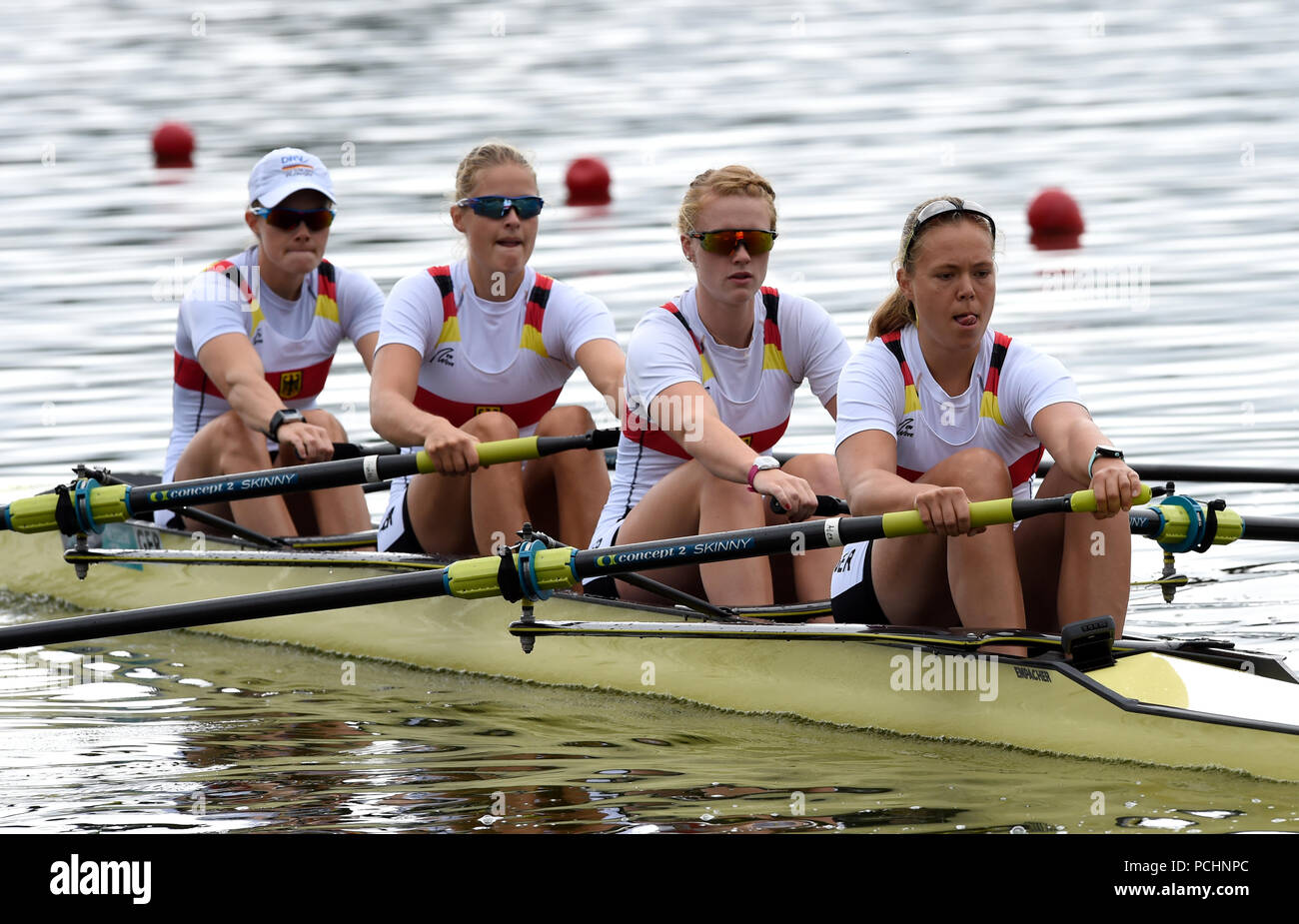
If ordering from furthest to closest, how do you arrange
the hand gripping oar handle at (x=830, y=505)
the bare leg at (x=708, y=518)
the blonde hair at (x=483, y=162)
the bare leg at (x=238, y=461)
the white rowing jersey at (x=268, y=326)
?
the white rowing jersey at (x=268, y=326), the bare leg at (x=238, y=461), the blonde hair at (x=483, y=162), the hand gripping oar handle at (x=830, y=505), the bare leg at (x=708, y=518)

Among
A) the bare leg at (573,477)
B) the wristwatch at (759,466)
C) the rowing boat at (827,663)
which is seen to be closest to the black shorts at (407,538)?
the rowing boat at (827,663)

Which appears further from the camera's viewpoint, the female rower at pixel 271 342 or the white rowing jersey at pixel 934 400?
the female rower at pixel 271 342

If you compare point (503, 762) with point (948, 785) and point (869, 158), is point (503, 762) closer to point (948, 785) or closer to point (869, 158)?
point (948, 785)

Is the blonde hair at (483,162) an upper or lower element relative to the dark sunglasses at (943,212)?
upper

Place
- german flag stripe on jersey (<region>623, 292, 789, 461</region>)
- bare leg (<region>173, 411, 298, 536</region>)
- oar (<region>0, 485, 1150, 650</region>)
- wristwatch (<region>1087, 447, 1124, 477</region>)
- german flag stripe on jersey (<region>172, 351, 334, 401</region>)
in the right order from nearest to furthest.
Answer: wristwatch (<region>1087, 447, 1124, 477</region>), oar (<region>0, 485, 1150, 650</region>), german flag stripe on jersey (<region>623, 292, 789, 461</region>), bare leg (<region>173, 411, 298, 536</region>), german flag stripe on jersey (<region>172, 351, 334, 401</region>)

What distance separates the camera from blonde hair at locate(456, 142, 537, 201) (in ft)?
23.4

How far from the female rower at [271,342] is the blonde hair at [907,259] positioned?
2.79 metres

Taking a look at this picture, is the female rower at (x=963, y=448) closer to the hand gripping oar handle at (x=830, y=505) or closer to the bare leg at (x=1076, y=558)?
the bare leg at (x=1076, y=558)

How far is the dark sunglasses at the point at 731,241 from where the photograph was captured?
619 cm

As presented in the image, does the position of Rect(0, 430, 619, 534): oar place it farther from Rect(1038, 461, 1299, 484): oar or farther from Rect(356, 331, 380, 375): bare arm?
Rect(1038, 461, 1299, 484): oar

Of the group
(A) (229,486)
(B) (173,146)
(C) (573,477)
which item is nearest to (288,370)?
(A) (229,486)

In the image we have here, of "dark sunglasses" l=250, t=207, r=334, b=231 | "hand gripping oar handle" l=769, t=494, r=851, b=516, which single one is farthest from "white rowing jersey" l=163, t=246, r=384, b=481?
"hand gripping oar handle" l=769, t=494, r=851, b=516

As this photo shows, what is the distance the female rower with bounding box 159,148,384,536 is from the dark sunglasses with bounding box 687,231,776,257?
2.20 metres

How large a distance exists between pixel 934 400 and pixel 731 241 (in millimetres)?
945
